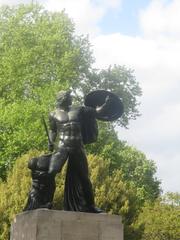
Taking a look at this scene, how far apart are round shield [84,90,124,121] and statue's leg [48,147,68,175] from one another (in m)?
1.33

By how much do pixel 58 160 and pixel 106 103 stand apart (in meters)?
1.87

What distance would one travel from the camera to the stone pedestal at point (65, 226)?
1265cm

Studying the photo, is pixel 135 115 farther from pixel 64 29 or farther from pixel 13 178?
pixel 13 178

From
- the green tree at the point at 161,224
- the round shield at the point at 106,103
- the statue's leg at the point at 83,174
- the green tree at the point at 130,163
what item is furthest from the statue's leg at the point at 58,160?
the green tree at the point at 161,224

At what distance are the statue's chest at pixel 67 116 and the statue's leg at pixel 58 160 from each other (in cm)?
66

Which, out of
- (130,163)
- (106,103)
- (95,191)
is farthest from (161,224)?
(106,103)

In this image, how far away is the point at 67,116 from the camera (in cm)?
1411

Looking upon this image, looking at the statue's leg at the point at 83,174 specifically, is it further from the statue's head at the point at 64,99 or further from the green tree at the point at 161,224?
the green tree at the point at 161,224

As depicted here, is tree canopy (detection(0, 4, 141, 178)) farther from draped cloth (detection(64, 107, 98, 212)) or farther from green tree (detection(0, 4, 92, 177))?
draped cloth (detection(64, 107, 98, 212))

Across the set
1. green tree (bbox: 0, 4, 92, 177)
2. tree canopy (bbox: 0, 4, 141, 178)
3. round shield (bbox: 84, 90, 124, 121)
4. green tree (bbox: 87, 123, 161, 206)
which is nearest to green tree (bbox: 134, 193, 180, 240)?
green tree (bbox: 87, 123, 161, 206)

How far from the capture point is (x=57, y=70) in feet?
123

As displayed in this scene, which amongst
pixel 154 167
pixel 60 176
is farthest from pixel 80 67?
pixel 154 167

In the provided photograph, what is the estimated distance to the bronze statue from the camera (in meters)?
13.7

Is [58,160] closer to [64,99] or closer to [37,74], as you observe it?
[64,99]
